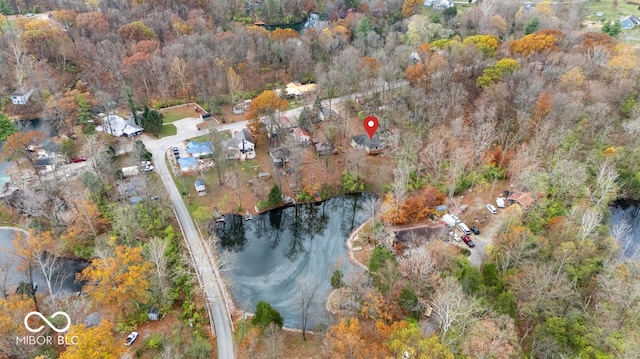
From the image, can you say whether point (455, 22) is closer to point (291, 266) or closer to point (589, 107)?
point (589, 107)

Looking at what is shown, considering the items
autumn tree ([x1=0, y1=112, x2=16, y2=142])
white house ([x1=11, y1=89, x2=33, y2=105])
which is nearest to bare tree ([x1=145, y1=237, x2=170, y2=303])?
→ autumn tree ([x1=0, y1=112, x2=16, y2=142])

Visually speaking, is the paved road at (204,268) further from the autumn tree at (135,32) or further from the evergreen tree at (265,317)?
the autumn tree at (135,32)

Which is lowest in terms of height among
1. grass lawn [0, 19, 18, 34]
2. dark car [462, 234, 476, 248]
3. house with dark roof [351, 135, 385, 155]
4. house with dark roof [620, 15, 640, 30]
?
dark car [462, 234, 476, 248]

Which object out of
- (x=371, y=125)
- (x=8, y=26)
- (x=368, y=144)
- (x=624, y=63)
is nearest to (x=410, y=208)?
(x=368, y=144)

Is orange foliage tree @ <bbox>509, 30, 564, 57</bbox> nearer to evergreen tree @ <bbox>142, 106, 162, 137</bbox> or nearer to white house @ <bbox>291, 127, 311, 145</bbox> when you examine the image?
white house @ <bbox>291, 127, 311, 145</bbox>

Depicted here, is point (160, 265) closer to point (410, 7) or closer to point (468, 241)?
point (468, 241)

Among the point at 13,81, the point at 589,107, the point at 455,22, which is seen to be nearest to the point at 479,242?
the point at 589,107
